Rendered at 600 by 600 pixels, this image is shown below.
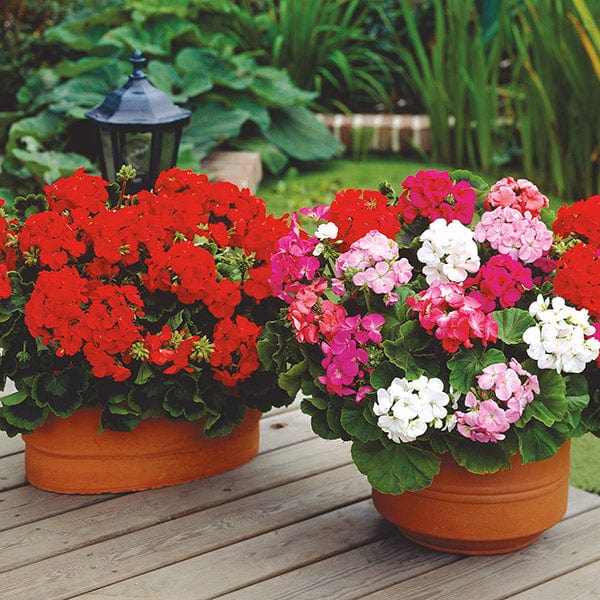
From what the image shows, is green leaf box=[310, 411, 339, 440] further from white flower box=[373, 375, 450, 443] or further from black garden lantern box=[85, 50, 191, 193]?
black garden lantern box=[85, 50, 191, 193]

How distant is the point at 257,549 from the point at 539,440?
0.57 m

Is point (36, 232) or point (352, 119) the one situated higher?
point (36, 232)

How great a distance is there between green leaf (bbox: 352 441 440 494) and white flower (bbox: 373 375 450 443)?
6 centimetres

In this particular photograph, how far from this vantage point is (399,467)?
1.91 m

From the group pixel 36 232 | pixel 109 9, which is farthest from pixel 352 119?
pixel 36 232

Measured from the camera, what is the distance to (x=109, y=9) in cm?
517

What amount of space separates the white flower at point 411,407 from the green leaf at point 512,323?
143mm

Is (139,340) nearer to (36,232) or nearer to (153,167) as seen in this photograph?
(36,232)

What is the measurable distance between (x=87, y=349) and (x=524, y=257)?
800mm

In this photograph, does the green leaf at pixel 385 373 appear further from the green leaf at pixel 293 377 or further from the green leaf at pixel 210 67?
the green leaf at pixel 210 67

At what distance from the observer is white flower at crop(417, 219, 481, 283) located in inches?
76.4

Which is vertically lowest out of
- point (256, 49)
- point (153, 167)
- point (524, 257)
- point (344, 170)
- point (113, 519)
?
point (344, 170)

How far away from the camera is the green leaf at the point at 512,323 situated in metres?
1.90

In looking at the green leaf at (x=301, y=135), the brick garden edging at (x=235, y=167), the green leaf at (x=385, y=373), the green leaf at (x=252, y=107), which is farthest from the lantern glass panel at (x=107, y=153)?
the green leaf at (x=301, y=135)
